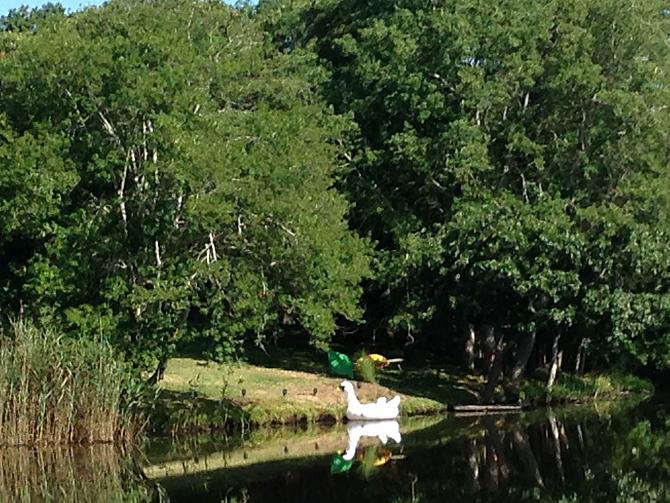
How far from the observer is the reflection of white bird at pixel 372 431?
26.7 metres

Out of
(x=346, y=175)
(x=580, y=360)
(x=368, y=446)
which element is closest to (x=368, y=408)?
(x=368, y=446)

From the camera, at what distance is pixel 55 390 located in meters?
23.6

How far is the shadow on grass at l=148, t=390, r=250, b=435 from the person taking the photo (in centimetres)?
2697

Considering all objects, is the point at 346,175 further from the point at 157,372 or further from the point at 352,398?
the point at 157,372

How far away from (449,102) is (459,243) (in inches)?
173

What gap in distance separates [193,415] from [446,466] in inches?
278

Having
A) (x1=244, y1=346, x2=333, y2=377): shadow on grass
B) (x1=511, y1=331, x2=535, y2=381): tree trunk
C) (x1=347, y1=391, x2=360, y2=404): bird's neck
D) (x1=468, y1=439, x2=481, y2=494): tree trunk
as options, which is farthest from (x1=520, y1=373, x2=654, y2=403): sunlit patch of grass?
(x1=468, y1=439, x2=481, y2=494): tree trunk

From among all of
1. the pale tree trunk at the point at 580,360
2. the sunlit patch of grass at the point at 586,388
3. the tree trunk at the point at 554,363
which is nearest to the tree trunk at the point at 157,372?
the sunlit patch of grass at the point at 586,388

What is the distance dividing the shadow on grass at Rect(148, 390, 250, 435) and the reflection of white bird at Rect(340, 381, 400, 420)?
2.86 meters

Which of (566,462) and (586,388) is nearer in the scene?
(566,462)

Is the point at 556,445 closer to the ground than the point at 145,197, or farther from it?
Answer: closer to the ground

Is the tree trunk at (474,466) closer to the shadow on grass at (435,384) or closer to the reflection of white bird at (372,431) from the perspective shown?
the reflection of white bird at (372,431)

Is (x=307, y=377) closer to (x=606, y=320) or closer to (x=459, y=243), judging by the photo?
(x=459, y=243)

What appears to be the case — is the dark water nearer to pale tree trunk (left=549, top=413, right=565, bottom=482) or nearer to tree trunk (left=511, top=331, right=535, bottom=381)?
pale tree trunk (left=549, top=413, right=565, bottom=482)
